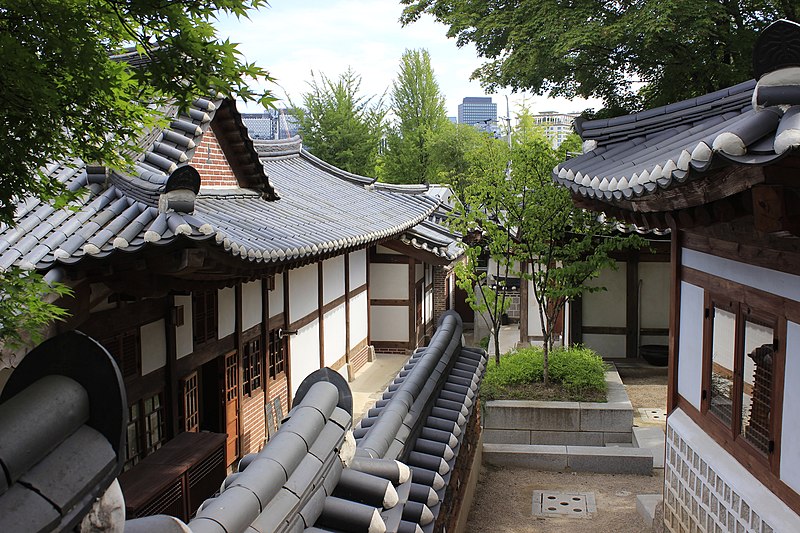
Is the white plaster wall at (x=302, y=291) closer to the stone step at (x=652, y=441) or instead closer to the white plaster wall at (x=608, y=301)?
the stone step at (x=652, y=441)

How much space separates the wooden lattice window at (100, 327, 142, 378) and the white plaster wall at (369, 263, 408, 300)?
39.9ft

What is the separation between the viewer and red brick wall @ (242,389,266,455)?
10.6 m

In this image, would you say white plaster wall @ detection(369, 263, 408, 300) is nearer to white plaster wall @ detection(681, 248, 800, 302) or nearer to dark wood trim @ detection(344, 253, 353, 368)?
dark wood trim @ detection(344, 253, 353, 368)

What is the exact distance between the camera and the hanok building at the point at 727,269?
3268 mm

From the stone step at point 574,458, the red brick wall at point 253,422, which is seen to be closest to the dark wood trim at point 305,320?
the red brick wall at point 253,422

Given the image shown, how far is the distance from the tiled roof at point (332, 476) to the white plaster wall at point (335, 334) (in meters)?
9.21

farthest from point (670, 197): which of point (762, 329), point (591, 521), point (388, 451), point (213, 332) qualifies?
point (213, 332)

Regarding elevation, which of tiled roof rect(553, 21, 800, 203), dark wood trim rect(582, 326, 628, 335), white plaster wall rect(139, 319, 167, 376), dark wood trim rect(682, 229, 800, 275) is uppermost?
tiled roof rect(553, 21, 800, 203)

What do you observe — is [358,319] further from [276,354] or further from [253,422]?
[253,422]

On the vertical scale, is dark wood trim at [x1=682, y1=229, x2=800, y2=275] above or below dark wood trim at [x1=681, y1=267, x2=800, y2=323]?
above

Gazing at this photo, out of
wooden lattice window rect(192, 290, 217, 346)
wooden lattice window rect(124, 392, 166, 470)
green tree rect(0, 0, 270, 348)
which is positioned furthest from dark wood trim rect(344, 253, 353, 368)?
green tree rect(0, 0, 270, 348)

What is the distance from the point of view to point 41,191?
3.73m

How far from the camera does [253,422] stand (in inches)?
432

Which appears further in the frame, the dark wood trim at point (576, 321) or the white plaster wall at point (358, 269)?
the white plaster wall at point (358, 269)
